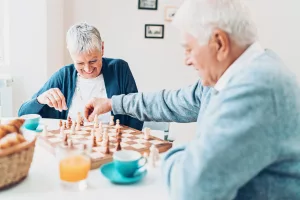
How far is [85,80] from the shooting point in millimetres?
2080

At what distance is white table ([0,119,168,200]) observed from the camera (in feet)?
3.45

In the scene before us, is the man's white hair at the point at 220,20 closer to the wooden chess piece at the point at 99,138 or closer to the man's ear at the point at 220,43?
the man's ear at the point at 220,43

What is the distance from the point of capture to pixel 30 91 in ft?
9.52

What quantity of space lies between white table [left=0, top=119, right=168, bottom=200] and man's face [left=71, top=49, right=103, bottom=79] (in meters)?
0.82

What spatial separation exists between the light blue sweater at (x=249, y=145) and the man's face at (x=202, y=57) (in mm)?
128

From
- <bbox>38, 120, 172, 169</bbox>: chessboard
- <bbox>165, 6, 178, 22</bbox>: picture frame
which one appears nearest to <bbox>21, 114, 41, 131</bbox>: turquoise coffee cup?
<bbox>38, 120, 172, 169</bbox>: chessboard

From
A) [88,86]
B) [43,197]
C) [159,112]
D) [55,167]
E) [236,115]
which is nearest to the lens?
[236,115]

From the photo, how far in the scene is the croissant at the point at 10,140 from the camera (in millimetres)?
1036

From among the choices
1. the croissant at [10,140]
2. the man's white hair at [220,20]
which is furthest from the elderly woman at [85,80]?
the man's white hair at [220,20]

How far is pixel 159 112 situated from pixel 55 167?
610 millimetres

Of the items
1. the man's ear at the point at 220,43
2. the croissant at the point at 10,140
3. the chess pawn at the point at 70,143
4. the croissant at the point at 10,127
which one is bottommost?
the chess pawn at the point at 70,143

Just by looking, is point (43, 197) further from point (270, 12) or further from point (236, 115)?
point (270, 12)

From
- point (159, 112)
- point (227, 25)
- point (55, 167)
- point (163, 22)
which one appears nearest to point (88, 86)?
point (159, 112)

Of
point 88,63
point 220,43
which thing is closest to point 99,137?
point 88,63
